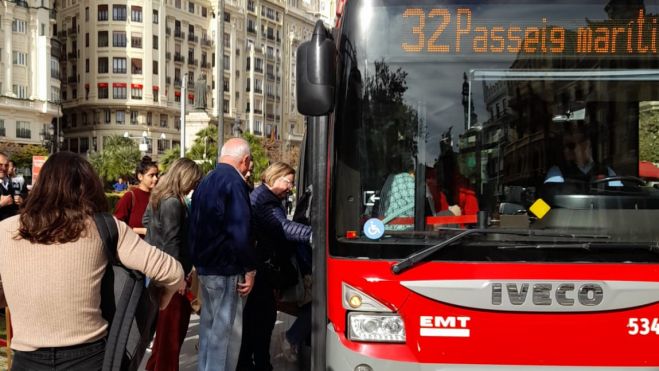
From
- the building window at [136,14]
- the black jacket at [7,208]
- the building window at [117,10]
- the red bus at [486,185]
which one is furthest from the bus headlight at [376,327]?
the building window at [117,10]

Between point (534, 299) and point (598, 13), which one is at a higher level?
point (598, 13)

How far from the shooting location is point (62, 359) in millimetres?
2807

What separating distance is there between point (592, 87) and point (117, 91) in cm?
7996

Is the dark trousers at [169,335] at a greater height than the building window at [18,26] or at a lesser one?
lesser

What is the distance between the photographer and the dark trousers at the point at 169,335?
545cm

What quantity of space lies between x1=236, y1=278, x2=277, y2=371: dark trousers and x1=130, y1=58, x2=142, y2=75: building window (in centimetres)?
7731

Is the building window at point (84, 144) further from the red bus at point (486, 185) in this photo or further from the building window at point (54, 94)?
the red bus at point (486, 185)

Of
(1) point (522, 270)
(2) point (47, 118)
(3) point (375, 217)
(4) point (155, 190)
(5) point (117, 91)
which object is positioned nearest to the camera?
(1) point (522, 270)

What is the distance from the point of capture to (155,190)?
5.57 meters

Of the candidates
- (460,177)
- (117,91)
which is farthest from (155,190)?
(117,91)

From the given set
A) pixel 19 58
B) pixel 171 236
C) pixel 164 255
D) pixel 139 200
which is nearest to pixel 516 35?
pixel 164 255

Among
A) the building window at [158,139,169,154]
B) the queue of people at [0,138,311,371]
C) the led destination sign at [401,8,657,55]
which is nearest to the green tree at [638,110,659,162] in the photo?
the led destination sign at [401,8,657,55]

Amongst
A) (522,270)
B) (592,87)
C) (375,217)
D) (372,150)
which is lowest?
(522,270)

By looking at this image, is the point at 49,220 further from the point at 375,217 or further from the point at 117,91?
the point at 117,91
